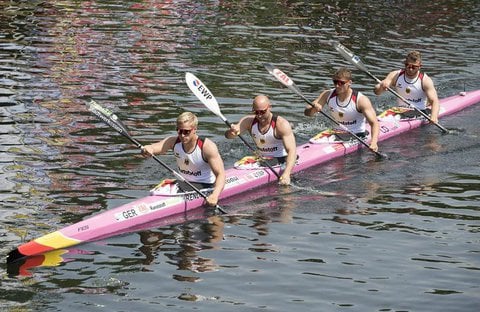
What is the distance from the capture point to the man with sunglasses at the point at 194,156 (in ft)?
54.4

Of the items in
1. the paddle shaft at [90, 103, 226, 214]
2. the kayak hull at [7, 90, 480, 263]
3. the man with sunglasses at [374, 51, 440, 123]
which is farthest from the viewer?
the man with sunglasses at [374, 51, 440, 123]

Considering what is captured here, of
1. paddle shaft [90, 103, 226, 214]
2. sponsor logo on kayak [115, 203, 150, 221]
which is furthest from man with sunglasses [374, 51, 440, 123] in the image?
sponsor logo on kayak [115, 203, 150, 221]

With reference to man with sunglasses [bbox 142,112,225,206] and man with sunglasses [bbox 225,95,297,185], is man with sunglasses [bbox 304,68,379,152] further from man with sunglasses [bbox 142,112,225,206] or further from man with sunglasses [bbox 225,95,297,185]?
man with sunglasses [bbox 142,112,225,206]

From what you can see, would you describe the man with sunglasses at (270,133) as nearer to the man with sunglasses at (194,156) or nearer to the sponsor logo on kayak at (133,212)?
the man with sunglasses at (194,156)

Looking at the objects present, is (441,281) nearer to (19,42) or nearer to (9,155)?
(9,155)

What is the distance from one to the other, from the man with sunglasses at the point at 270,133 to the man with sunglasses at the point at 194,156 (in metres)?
1.43

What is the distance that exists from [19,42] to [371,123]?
1396cm

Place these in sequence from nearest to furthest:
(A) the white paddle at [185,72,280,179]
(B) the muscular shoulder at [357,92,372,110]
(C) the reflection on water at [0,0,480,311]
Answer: (C) the reflection on water at [0,0,480,311], (A) the white paddle at [185,72,280,179], (B) the muscular shoulder at [357,92,372,110]

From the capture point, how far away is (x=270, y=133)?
18891 mm

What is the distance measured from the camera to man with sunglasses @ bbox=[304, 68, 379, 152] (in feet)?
67.4

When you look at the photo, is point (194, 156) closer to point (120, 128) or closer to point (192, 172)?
point (192, 172)

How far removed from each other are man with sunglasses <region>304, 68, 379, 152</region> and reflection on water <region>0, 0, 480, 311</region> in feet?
2.65

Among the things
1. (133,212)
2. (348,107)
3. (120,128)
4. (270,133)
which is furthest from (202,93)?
(348,107)

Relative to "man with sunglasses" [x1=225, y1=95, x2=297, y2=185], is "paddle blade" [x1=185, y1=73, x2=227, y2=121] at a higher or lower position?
higher
